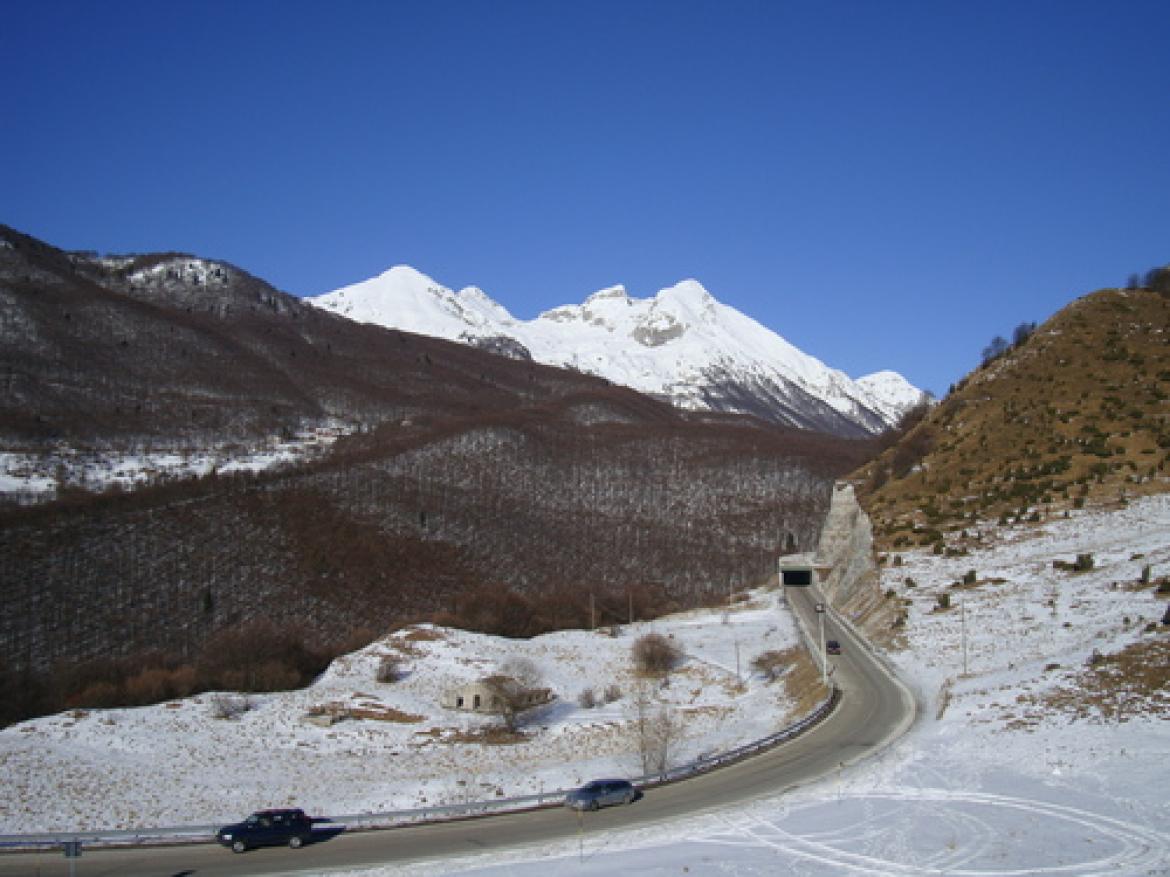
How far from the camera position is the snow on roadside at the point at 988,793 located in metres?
22.4

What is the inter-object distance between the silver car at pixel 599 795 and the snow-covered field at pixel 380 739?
692cm

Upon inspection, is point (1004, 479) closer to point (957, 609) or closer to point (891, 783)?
point (957, 609)

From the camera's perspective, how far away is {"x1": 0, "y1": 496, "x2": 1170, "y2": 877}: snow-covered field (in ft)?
77.0

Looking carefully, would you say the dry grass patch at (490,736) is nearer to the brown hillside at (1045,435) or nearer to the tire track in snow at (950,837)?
the brown hillside at (1045,435)

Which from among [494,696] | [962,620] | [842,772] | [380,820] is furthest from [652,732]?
[380,820]

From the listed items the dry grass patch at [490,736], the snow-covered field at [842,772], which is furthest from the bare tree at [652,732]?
the dry grass patch at [490,736]

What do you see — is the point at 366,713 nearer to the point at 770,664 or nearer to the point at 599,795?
the point at 770,664

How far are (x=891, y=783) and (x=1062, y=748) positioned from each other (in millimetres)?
5226

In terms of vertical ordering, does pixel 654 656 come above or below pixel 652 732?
above

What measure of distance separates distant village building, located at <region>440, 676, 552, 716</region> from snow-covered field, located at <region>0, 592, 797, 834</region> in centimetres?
74

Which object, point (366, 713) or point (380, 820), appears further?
point (366, 713)

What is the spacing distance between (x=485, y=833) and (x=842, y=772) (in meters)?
11.1

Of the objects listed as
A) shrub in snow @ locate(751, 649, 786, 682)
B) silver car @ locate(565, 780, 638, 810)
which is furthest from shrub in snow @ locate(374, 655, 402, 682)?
silver car @ locate(565, 780, 638, 810)

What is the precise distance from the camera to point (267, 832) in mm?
27312
